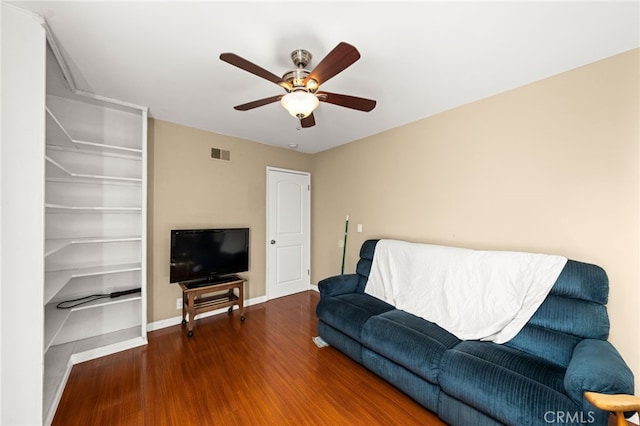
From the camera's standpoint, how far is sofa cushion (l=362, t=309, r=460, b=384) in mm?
1724

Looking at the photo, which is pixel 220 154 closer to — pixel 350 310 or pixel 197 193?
pixel 197 193

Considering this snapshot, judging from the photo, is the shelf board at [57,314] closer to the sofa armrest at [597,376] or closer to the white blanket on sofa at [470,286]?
the white blanket on sofa at [470,286]

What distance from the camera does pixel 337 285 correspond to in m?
2.83

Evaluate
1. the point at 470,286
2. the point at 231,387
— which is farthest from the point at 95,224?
the point at 470,286

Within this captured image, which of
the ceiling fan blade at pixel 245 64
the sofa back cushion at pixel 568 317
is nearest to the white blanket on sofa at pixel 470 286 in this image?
the sofa back cushion at pixel 568 317

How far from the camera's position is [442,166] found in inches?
107

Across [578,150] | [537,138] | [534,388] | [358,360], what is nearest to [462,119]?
[537,138]

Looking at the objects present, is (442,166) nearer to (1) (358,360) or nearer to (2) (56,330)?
(1) (358,360)

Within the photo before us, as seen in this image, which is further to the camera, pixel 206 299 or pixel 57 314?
pixel 206 299

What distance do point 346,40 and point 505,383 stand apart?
2.27m

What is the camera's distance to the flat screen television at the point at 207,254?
2918mm

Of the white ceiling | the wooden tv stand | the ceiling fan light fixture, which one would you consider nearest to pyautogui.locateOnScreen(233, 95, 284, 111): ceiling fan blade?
the ceiling fan light fixture

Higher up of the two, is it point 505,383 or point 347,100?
point 347,100

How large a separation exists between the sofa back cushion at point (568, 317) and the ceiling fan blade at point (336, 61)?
79.0 inches
